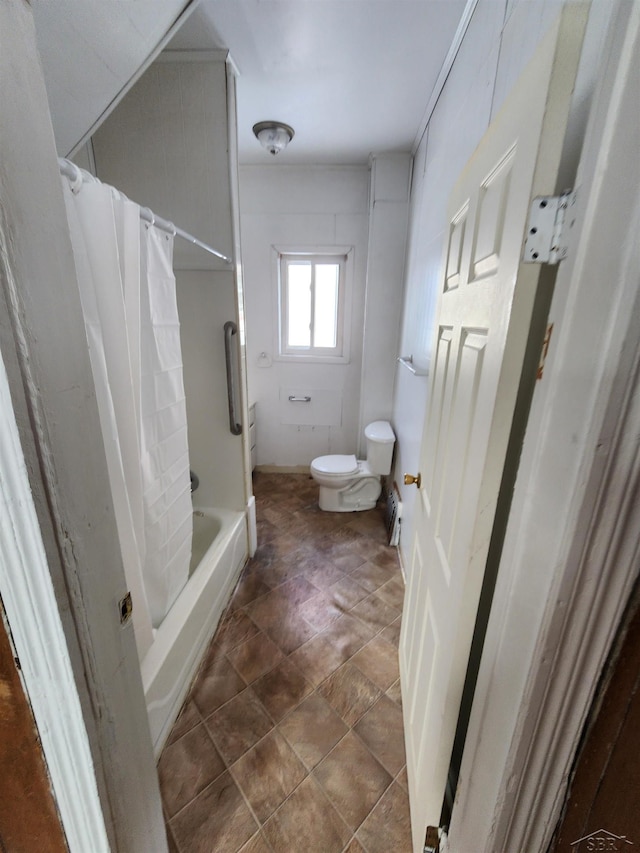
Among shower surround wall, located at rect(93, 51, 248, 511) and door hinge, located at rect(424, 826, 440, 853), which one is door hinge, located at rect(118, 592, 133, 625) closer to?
door hinge, located at rect(424, 826, 440, 853)

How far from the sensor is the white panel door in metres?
0.52

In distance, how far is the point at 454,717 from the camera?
0.77 meters

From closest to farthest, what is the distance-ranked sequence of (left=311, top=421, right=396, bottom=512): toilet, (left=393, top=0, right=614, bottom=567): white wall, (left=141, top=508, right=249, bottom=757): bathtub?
1. (left=393, top=0, right=614, bottom=567): white wall
2. (left=141, top=508, right=249, bottom=757): bathtub
3. (left=311, top=421, right=396, bottom=512): toilet

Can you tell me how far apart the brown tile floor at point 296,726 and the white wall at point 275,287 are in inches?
54.7

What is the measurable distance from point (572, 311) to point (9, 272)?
709mm

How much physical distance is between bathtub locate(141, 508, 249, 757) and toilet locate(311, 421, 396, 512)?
795mm

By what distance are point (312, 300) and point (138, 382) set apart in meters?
2.25

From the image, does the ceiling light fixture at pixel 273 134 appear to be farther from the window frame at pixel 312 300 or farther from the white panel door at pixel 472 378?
the white panel door at pixel 472 378

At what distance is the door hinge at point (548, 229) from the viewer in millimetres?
493

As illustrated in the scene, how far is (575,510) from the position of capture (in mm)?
457

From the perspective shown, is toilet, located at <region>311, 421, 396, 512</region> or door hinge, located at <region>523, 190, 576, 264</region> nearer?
door hinge, located at <region>523, 190, 576, 264</region>

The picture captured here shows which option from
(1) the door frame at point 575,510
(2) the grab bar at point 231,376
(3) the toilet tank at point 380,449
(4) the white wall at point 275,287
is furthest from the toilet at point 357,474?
(1) the door frame at point 575,510

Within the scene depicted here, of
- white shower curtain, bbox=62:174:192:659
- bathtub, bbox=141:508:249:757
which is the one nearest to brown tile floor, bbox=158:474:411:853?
bathtub, bbox=141:508:249:757

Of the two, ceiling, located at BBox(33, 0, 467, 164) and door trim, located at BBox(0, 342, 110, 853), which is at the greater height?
ceiling, located at BBox(33, 0, 467, 164)
